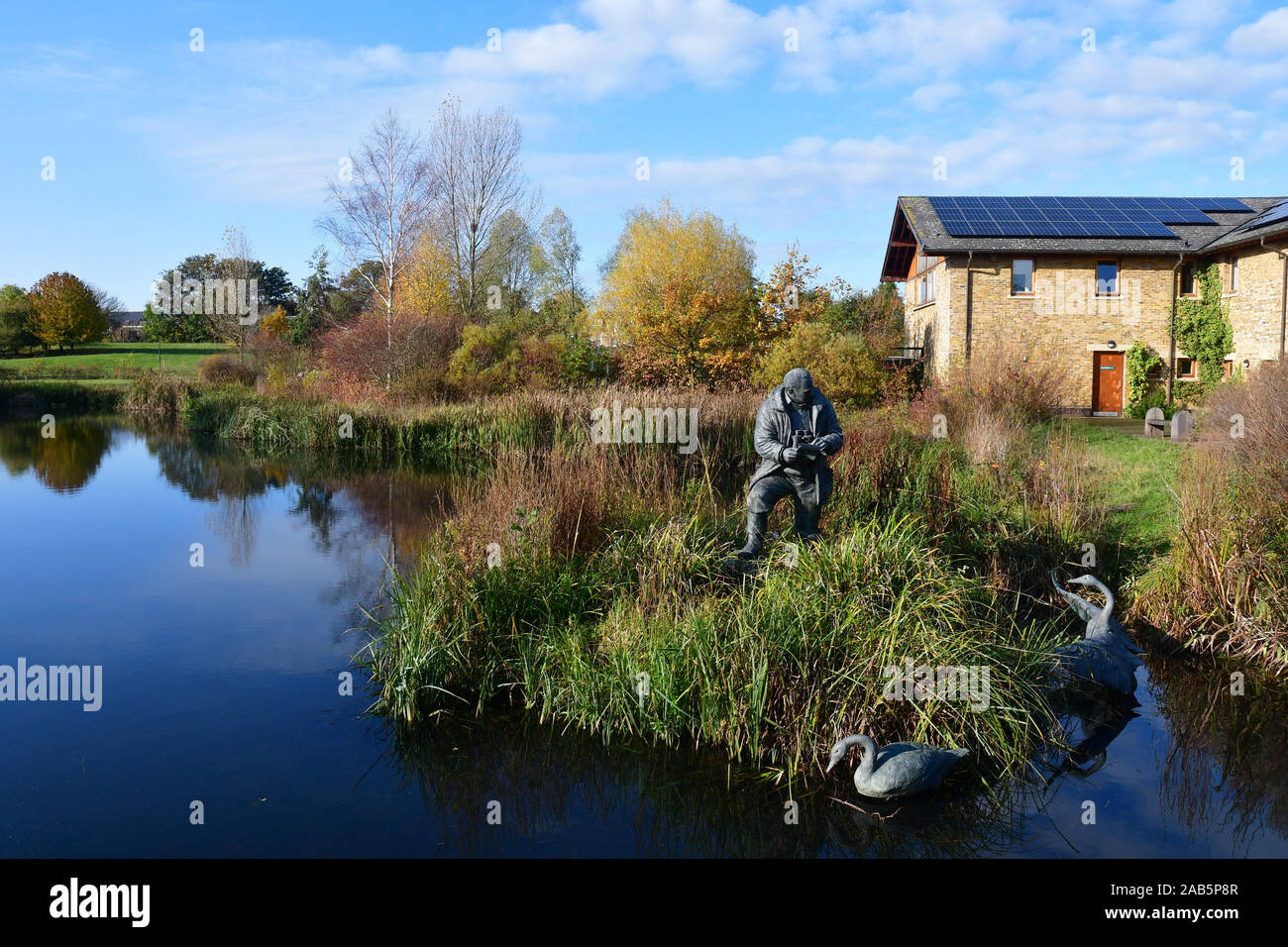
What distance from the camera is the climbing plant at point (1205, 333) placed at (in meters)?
25.3

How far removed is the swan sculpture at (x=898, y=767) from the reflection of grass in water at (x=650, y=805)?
14cm

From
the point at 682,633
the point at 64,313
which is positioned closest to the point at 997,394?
the point at 682,633

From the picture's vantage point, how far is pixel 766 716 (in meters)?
5.82

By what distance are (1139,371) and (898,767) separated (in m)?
25.2

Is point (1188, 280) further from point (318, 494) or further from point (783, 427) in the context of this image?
point (318, 494)

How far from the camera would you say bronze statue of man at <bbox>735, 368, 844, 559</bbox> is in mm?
7383

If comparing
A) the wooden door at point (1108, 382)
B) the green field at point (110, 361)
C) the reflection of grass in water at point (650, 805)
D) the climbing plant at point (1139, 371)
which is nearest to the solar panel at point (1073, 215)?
the climbing plant at point (1139, 371)

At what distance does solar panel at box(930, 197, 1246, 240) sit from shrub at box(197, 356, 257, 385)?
23375 mm

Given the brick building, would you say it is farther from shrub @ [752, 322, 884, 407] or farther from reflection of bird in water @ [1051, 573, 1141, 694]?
reflection of bird in water @ [1051, 573, 1141, 694]

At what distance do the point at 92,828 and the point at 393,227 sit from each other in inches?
1075

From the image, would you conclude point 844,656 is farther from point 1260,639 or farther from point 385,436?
point 385,436

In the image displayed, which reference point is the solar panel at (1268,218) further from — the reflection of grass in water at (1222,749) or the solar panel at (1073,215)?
the reflection of grass in water at (1222,749)
